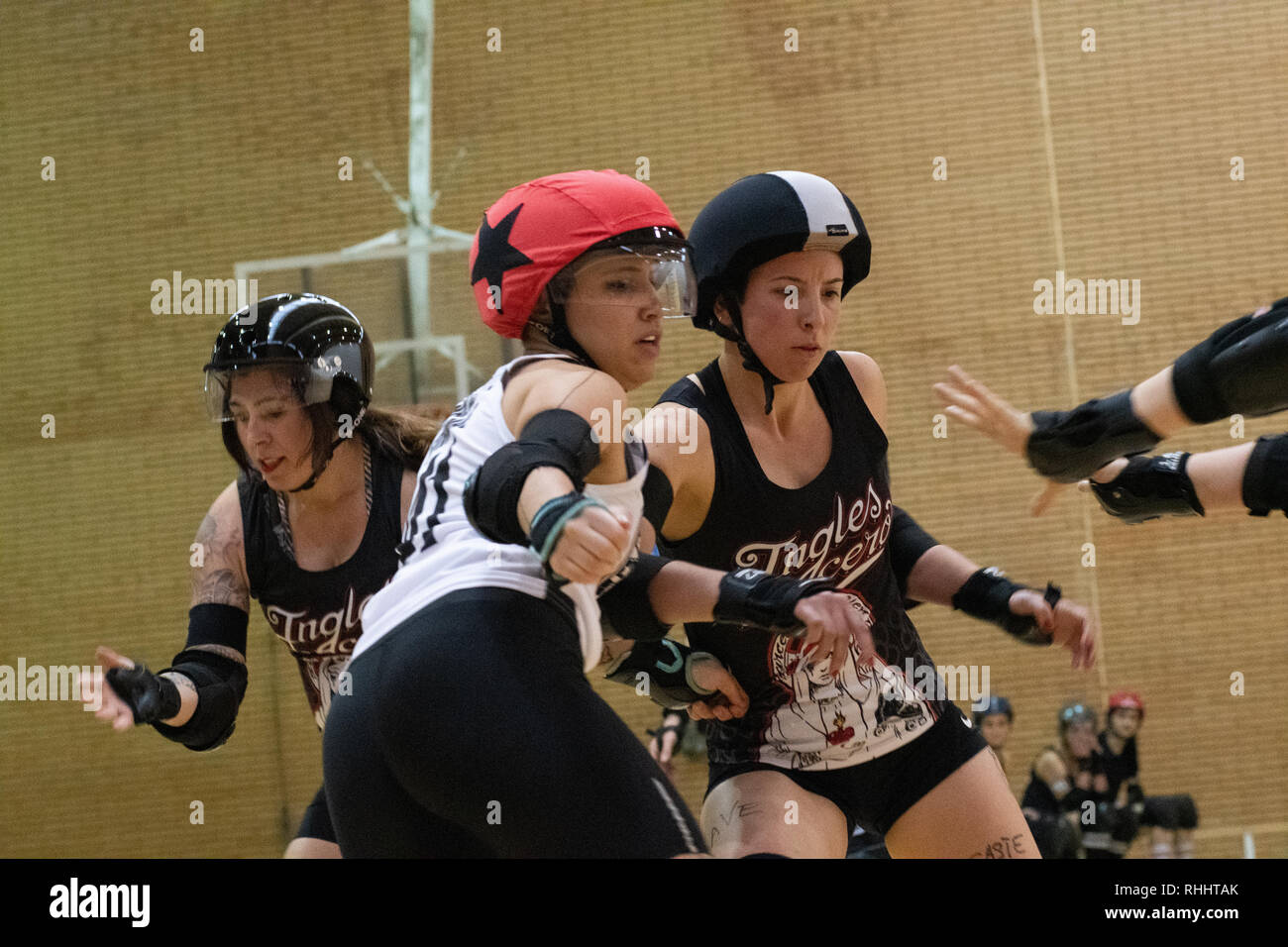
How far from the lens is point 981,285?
586cm

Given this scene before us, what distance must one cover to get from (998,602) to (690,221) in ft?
12.3

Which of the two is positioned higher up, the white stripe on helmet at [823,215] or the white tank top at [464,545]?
the white stripe on helmet at [823,215]

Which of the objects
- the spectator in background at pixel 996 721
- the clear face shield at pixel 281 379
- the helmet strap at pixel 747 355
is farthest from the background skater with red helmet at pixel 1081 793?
the clear face shield at pixel 281 379

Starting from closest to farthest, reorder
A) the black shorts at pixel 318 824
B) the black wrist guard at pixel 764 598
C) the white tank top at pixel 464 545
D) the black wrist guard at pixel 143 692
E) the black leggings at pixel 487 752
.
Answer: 1. the black leggings at pixel 487 752
2. the white tank top at pixel 464 545
3. the black wrist guard at pixel 764 598
4. the black wrist guard at pixel 143 692
5. the black shorts at pixel 318 824

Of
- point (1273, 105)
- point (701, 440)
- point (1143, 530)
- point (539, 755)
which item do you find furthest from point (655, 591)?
point (1273, 105)

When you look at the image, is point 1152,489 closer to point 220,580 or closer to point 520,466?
point 520,466

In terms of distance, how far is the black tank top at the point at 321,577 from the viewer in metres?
2.51

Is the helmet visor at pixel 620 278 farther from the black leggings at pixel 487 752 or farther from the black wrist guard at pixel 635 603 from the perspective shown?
the black leggings at pixel 487 752

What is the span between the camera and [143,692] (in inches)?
89.2

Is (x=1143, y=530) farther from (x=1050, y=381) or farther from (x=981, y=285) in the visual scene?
(x=981, y=285)

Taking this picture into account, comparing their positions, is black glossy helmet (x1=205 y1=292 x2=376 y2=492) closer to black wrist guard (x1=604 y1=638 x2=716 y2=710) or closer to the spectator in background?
black wrist guard (x1=604 y1=638 x2=716 y2=710)

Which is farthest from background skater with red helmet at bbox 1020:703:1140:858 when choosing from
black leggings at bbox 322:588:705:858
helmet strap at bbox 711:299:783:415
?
black leggings at bbox 322:588:705:858

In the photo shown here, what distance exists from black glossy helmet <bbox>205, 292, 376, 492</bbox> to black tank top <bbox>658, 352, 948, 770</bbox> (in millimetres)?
672

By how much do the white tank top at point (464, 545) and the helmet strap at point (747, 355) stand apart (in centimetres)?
54
